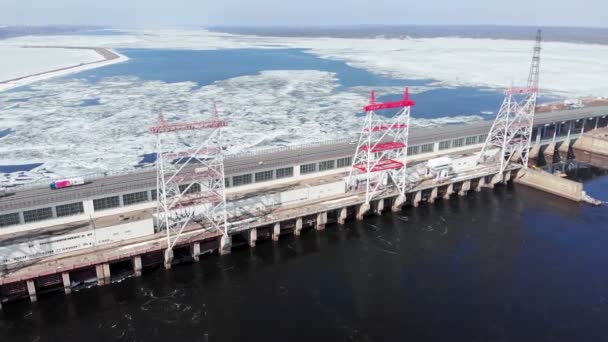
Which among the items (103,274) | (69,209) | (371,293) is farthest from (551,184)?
(69,209)

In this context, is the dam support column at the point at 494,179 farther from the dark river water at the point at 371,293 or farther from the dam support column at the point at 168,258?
the dam support column at the point at 168,258

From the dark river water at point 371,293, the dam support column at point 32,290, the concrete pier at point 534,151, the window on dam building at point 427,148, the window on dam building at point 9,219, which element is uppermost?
the window on dam building at point 427,148

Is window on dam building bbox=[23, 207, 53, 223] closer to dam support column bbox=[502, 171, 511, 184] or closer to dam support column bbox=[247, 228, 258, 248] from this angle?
dam support column bbox=[247, 228, 258, 248]

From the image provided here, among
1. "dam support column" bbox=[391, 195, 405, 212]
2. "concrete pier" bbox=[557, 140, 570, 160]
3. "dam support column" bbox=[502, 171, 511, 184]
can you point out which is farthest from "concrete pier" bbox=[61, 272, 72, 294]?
"concrete pier" bbox=[557, 140, 570, 160]

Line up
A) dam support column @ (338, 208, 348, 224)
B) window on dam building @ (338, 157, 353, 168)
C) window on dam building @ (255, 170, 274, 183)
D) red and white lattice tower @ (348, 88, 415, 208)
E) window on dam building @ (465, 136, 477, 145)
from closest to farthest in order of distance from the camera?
red and white lattice tower @ (348, 88, 415, 208), dam support column @ (338, 208, 348, 224), window on dam building @ (255, 170, 274, 183), window on dam building @ (338, 157, 353, 168), window on dam building @ (465, 136, 477, 145)

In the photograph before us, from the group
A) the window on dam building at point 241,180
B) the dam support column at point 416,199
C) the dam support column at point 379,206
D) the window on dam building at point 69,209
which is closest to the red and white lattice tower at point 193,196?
Answer: the window on dam building at point 241,180
